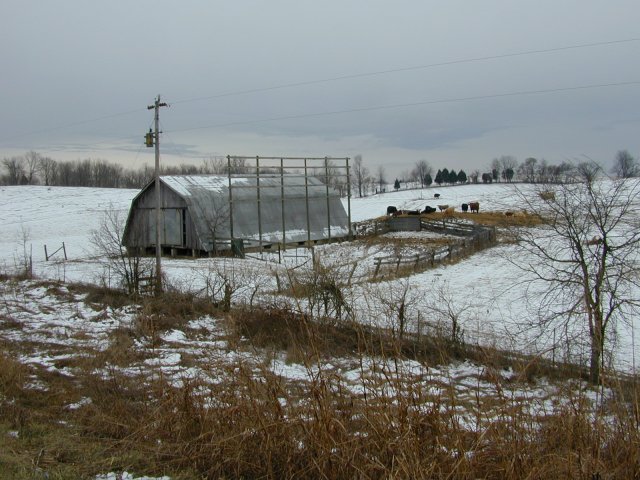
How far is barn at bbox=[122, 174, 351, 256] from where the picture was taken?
32188 millimetres

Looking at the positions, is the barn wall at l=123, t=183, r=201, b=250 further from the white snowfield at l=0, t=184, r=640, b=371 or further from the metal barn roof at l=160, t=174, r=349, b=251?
the white snowfield at l=0, t=184, r=640, b=371

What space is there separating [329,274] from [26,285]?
515 inches

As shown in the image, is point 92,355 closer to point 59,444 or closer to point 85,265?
point 59,444

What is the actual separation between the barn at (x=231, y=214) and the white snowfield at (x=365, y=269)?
2.20 meters

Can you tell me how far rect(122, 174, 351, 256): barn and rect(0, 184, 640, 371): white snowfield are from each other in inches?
86.6

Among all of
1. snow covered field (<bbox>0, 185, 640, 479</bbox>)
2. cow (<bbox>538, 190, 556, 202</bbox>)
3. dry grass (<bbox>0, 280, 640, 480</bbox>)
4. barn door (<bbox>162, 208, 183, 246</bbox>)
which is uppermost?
cow (<bbox>538, 190, 556, 202</bbox>)

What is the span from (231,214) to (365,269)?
36.9ft

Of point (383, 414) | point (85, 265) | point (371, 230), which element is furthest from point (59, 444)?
point (371, 230)

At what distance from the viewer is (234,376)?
5727mm

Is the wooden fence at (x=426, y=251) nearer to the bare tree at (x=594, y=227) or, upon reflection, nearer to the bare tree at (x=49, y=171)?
the bare tree at (x=594, y=227)

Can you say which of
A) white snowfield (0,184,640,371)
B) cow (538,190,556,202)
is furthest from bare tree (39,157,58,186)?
cow (538,190,556,202)

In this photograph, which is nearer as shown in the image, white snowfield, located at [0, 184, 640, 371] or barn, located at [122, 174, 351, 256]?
white snowfield, located at [0, 184, 640, 371]

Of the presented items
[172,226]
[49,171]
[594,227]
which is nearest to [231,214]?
[172,226]

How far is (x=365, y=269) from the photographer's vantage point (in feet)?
80.2
